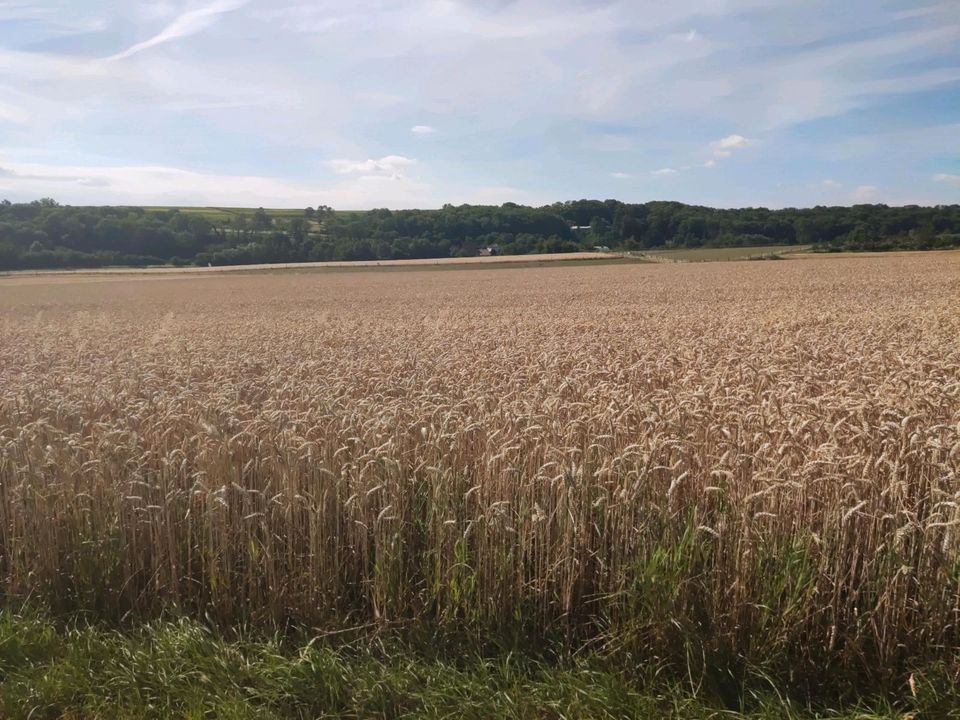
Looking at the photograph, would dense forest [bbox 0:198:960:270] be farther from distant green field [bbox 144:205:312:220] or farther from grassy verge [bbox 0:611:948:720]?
grassy verge [bbox 0:611:948:720]

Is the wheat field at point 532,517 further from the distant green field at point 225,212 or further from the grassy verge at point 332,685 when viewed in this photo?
the distant green field at point 225,212

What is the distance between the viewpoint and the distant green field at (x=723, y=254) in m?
79.7

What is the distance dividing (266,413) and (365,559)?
2.07 meters

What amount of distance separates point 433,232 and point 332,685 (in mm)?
112116

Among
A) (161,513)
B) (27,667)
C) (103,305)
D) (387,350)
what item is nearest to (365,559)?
(161,513)

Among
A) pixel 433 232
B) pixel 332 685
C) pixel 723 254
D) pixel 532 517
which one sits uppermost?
pixel 433 232

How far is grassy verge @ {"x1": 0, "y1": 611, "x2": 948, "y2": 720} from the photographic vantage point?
367 centimetres

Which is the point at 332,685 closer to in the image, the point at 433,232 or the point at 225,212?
the point at 433,232

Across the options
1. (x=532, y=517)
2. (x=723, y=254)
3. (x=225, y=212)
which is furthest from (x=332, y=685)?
(x=225, y=212)

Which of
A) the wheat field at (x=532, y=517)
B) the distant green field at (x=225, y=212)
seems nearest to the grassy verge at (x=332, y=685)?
the wheat field at (x=532, y=517)

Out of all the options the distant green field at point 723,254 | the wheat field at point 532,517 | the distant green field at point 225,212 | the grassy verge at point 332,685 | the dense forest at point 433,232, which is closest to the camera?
the grassy verge at point 332,685

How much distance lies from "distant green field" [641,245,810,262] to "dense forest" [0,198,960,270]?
4680mm

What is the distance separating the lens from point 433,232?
114 meters

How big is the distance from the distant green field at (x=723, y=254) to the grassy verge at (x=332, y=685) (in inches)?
3073
